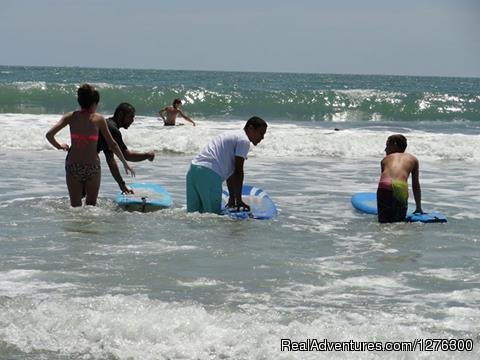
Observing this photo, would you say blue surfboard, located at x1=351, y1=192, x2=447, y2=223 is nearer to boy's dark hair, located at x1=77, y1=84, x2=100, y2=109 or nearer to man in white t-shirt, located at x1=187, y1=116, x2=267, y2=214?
man in white t-shirt, located at x1=187, y1=116, x2=267, y2=214

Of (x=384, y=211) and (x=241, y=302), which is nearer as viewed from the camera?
(x=241, y=302)

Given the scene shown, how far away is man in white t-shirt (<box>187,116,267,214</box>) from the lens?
8062 mm

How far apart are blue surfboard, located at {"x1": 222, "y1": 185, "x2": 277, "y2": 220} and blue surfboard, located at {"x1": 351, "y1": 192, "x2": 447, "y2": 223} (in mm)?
1017

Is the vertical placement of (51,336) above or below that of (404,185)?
below

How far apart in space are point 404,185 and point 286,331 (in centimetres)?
410

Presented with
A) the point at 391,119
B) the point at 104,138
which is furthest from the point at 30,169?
the point at 391,119

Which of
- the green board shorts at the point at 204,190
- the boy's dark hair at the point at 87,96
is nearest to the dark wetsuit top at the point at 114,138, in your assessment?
the boy's dark hair at the point at 87,96

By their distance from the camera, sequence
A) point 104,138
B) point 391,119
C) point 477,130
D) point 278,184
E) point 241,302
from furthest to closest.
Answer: point 391,119 → point 477,130 → point 278,184 → point 104,138 → point 241,302

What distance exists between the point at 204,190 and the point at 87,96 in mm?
1433

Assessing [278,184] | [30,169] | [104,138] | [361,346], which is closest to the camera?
[361,346]

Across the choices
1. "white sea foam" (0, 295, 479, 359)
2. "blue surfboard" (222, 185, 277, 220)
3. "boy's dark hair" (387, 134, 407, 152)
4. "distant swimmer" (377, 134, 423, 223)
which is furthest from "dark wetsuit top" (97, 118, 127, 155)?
"white sea foam" (0, 295, 479, 359)

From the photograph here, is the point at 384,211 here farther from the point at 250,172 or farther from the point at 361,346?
the point at 250,172

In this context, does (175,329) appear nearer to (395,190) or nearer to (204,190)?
(204,190)

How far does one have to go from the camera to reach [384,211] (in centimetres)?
864
